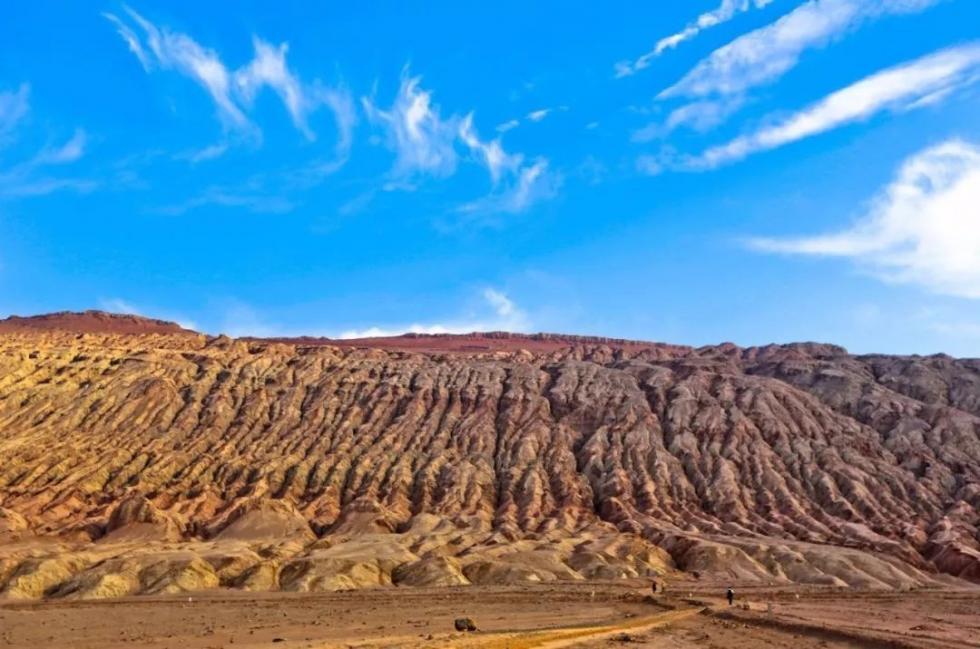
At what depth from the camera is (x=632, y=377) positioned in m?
140

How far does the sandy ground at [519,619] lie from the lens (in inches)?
1553

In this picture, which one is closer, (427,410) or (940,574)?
(940,574)

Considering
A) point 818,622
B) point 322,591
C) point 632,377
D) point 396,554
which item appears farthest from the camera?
point 632,377

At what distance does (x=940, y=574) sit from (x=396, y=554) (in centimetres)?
5161

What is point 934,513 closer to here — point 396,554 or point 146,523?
point 396,554

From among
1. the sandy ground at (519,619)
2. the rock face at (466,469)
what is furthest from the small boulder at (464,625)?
the rock face at (466,469)

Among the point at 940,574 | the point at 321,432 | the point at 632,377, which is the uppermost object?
the point at 632,377

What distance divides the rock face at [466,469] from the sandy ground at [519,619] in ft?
26.8

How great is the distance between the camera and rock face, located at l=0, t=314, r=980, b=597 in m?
80.6

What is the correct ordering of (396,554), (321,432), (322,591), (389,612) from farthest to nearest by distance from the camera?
(321,432), (396,554), (322,591), (389,612)

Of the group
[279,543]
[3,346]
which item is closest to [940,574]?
[279,543]

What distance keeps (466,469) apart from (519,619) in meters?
63.1

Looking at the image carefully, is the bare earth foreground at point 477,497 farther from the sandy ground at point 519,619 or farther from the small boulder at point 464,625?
the small boulder at point 464,625

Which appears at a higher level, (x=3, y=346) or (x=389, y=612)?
(x=3, y=346)
